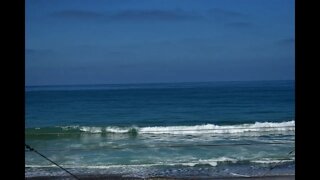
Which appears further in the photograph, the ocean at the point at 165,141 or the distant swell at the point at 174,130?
the distant swell at the point at 174,130

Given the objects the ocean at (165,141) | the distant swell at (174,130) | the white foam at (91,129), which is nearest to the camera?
the ocean at (165,141)

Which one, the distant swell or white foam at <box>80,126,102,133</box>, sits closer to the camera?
the distant swell

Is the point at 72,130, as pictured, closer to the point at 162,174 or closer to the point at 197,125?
the point at 197,125

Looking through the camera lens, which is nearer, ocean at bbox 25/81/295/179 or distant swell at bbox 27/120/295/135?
ocean at bbox 25/81/295/179

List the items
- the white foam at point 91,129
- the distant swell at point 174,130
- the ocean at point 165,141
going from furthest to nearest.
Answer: the white foam at point 91,129 < the distant swell at point 174,130 < the ocean at point 165,141

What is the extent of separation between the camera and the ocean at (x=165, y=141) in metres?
7.21

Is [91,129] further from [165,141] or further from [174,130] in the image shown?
[165,141]

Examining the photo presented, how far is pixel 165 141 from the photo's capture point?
1127 centimetres

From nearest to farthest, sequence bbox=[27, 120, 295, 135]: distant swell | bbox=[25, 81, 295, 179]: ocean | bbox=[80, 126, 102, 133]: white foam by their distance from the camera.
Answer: bbox=[25, 81, 295, 179]: ocean < bbox=[27, 120, 295, 135]: distant swell < bbox=[80, 126, 102, 133]: white foam

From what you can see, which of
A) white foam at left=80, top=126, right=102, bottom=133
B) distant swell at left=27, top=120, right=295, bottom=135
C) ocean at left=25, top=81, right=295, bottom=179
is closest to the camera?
ocean at left=25, top=81, right=295, bottom=179

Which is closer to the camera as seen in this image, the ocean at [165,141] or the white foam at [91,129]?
the ocean at [165,141]

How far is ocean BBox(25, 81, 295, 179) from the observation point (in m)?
7.21

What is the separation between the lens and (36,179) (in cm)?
627
